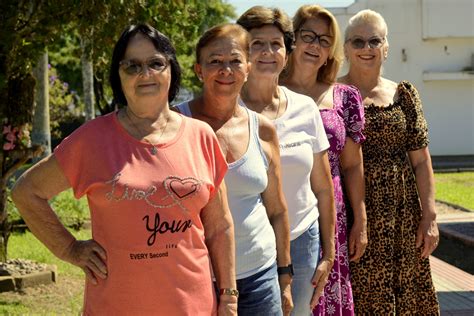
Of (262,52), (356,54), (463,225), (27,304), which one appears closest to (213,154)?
(262,52)

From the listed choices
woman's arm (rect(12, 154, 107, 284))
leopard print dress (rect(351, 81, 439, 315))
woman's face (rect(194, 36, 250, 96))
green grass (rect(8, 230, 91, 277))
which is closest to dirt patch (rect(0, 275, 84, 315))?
green grass (rect(8, 230, 91, 277))

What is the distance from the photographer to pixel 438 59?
99.5ft

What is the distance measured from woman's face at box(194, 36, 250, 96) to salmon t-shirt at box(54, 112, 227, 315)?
59 centimetres

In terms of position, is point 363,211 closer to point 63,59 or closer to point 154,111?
point 154,111

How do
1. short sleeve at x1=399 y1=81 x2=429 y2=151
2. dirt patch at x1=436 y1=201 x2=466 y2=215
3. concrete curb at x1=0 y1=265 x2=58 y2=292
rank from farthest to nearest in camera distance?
dirt patch at x1=436 y1=201 x2=466 y2=215 → concrete curb at x1=0 y1=265 x2=58 y2=292 → short sleeve at x1=399 y1=81 x2=429 y2=151

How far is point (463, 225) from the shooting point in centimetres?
1275

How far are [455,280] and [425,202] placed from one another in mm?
4199

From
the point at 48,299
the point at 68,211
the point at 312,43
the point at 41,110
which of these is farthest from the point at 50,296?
the point at 41,110

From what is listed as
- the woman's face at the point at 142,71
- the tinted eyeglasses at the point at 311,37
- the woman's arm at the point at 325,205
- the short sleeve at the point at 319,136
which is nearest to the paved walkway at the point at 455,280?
the woman's arm at the point at 325,205

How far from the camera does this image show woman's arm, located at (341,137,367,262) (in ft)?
15.9

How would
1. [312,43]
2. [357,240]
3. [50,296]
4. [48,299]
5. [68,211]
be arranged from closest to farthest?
[312,43]
[357,240]
[48,299]
[50,296]
[68,211]

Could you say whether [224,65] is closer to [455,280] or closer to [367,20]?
[367,20]

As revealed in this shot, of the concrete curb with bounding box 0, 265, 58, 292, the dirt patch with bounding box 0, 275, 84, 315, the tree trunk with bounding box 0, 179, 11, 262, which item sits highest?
the tree trunk with bounding box 0, 179, 11, 262

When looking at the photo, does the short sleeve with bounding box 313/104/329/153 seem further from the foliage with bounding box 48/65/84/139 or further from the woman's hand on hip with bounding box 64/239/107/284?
the foliage with bounding box 48/65/84/139
